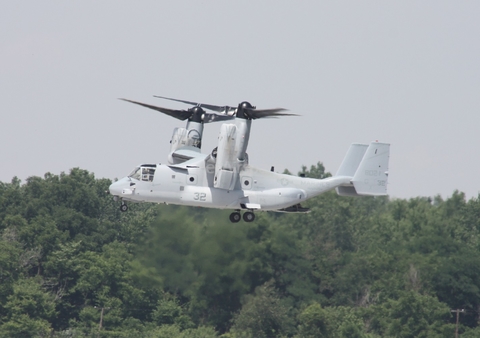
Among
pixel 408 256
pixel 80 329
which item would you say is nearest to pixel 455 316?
pixel 408 256

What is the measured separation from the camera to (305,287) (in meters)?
54.9

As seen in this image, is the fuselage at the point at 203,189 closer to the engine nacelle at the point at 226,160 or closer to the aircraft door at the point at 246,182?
the aircraft door at the point at 246,182

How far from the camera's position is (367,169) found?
35.8m

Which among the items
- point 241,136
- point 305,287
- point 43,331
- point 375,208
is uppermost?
point 375,208

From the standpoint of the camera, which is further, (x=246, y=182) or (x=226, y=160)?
(x=246, y=182)

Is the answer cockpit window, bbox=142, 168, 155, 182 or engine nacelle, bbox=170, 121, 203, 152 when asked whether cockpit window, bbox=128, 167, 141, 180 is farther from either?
engine nacelle, bbox=170, 121, 203, 152

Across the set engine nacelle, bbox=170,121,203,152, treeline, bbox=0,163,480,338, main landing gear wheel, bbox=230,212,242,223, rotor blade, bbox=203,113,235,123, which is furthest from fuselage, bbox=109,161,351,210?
treeline, bbox=0,163,480,338

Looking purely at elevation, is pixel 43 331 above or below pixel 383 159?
below

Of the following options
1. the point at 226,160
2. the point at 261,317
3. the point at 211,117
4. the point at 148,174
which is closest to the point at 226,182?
the point at 226,160

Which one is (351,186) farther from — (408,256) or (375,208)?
(375,208)

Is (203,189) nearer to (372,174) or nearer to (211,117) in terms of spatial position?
(211,117)

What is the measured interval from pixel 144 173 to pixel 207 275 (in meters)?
13.3

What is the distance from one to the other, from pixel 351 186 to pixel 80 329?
67.0 feet

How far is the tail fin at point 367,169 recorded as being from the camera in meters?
35.8
